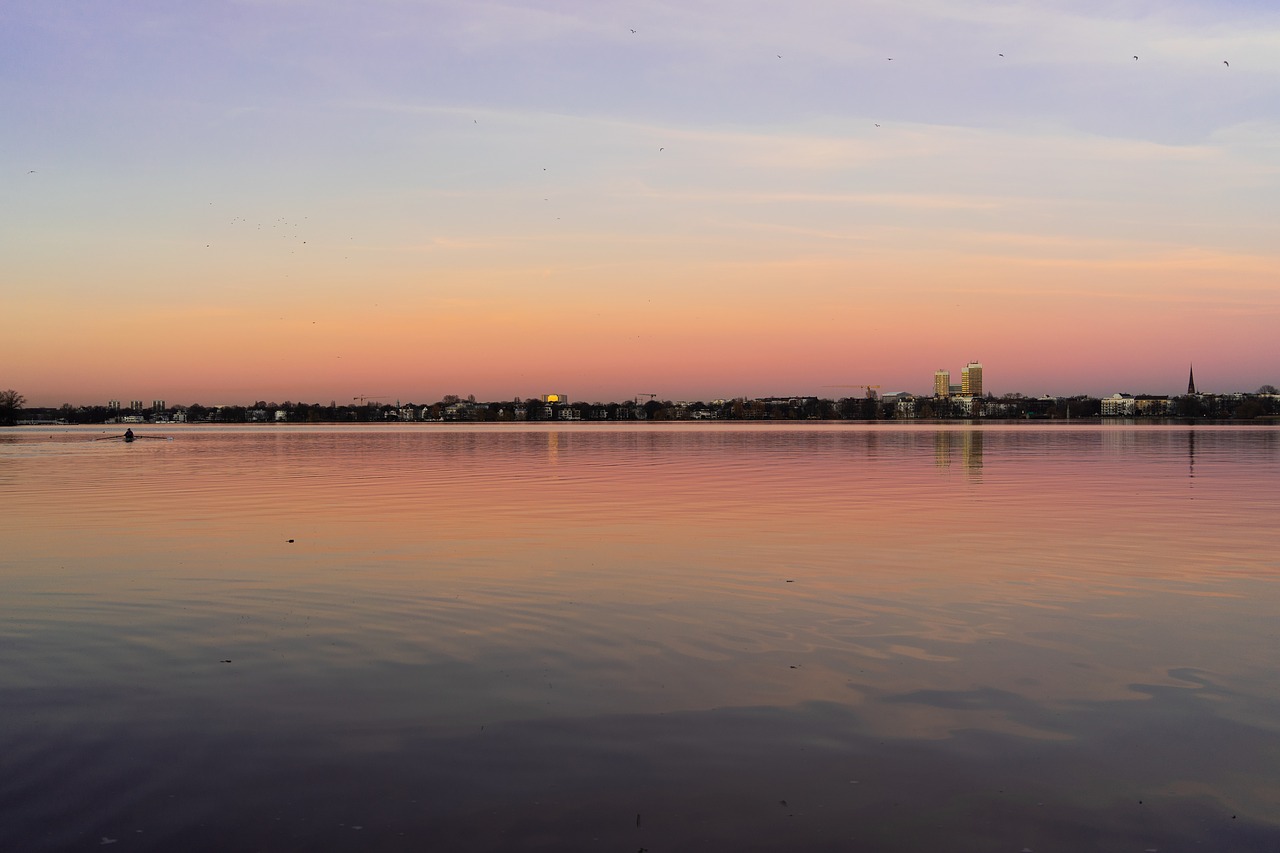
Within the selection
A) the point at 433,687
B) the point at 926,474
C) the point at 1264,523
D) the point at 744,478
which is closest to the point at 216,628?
the point at 433,687

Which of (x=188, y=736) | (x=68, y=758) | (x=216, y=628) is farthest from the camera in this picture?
(x=216, y=628)

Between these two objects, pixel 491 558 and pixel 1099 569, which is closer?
pixel 1099 569

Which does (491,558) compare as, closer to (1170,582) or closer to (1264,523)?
(1170,582)

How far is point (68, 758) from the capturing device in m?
7.88

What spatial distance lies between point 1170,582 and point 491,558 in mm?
11028

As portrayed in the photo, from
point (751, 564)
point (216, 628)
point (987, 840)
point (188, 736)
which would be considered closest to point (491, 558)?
point (751, 564)

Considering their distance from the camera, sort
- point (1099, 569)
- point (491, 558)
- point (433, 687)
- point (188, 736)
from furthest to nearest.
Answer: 1. point (491, 558)
2. point (1099, 569)
3. point (433, 687)
4. point (188, 736)

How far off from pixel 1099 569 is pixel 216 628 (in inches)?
527

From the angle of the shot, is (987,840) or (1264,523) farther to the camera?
(1264,523)

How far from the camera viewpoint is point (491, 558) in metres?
18.5

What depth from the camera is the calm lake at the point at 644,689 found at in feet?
22.5

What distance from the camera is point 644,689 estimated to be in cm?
980

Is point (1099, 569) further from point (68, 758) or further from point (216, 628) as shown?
point (68, 758)

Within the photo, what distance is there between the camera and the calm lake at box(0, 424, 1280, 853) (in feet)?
22.5
